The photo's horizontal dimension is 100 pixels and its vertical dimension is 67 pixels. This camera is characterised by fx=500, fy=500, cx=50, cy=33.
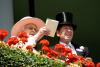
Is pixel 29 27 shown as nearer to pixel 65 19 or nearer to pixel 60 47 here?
pixel 65 19

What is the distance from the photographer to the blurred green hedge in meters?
4.50

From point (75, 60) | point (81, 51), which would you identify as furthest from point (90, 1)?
point (75, 60)

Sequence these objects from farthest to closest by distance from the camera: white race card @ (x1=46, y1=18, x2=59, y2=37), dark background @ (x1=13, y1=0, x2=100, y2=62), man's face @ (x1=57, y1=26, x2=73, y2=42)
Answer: dark background @ (x1=13, y1=0, x2=100, y2=62) < man's face @ (x1=57, y1=26, x2=73, y2=42) < white race card @ (x1=46, y1=18, x2=59, y2=37)

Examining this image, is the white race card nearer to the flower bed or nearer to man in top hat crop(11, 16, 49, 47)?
man in top hat crop(11, 16, 49, 47)

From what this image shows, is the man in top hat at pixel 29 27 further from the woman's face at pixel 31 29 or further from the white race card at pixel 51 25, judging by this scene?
the white race card at pixel 51 25

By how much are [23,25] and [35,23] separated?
15 centimetres

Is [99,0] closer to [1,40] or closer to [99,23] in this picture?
[99,23]

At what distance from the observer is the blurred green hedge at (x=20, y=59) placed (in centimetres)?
450

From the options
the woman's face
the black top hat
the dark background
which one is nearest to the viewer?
the woman's face

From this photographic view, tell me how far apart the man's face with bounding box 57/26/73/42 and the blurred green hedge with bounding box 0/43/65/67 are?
4.42 feet

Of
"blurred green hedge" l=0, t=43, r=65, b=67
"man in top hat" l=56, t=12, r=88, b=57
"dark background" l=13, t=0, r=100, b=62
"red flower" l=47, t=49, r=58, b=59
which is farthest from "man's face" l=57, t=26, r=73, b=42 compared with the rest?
"dark background" l=13, t=0, r=100, b=62

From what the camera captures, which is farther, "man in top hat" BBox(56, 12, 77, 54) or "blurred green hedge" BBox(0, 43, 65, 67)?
"man in top hat" BBox(56, 12, 77, 54)

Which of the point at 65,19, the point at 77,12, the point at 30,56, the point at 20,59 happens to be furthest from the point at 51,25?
the point at 77,12

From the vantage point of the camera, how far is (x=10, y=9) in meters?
8.45
